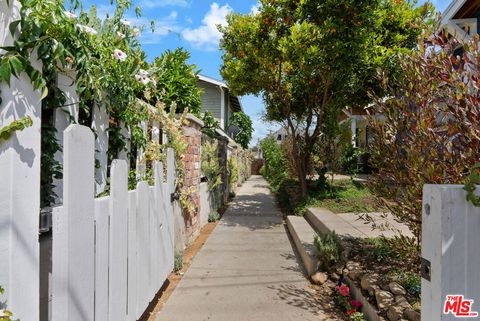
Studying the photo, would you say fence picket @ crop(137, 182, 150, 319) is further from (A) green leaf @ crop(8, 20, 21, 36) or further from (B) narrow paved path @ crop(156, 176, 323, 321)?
(A) green leaf @ crop(8, 20, 21, 36)

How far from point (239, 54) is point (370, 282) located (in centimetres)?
602

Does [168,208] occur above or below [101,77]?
below

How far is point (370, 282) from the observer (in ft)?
11.2

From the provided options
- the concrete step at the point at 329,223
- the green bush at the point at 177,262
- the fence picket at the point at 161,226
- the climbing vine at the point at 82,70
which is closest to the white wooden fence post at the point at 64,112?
the climbing vine at the point at 82,70

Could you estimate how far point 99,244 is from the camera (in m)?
2.20

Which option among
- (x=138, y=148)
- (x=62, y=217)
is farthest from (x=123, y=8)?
(x=62, y=217)

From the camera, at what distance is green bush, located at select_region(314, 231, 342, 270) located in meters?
4.39

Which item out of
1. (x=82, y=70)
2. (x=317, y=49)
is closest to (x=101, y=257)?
(x=82, y=70)

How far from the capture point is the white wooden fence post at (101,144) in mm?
2861

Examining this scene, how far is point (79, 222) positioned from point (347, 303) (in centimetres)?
278

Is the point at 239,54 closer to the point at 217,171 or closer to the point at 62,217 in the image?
the point at 217,171

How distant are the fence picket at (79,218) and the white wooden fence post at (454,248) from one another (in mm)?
1743

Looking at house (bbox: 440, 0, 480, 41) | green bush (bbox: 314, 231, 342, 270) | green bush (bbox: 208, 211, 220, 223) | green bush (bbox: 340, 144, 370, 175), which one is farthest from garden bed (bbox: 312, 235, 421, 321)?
house (bbox: 440, 0, 480, 41)

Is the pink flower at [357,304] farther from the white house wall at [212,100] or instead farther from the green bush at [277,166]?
the white house wall at [212,100]
